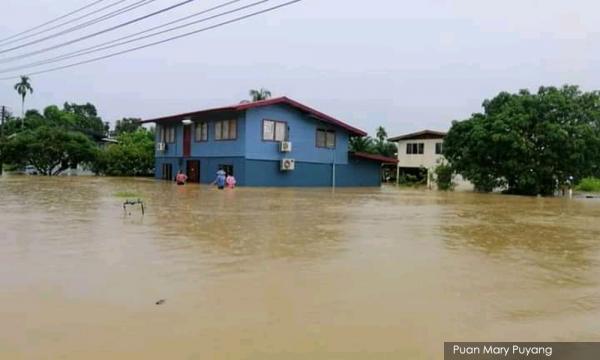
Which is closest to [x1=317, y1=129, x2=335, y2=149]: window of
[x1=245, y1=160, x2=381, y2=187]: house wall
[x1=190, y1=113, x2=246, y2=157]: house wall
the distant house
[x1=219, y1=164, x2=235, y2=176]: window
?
[x1=245, y1=160, x2=381, y2=187]: house wall

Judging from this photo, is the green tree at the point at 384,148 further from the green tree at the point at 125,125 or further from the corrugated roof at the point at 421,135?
the green tree at the point at 125,125

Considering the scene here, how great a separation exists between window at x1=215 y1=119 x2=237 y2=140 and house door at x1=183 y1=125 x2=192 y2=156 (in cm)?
331

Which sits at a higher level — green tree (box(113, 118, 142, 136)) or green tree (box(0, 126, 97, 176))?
green tree (box(113, 118, 142, 136))

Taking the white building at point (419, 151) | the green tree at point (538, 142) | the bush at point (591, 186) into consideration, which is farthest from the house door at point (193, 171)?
the bush at point (591, 186)

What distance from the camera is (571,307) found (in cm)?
562

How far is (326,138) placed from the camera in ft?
113

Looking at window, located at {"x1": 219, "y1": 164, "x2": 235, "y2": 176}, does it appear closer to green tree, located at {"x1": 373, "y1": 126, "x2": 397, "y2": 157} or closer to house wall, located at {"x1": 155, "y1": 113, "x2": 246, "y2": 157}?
house wall, located at {"x1": 155, "y1": 113, "x2": 246, "y2": 157}

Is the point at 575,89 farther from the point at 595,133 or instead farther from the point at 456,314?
the point at 456,314

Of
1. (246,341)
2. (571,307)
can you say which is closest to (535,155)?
(571,307)

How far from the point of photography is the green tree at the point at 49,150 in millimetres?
41278

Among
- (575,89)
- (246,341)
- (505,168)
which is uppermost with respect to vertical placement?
(575,89)

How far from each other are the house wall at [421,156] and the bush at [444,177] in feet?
21.7

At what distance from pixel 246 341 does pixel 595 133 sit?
28506mm

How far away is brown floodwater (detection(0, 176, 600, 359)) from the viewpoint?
4.35m
